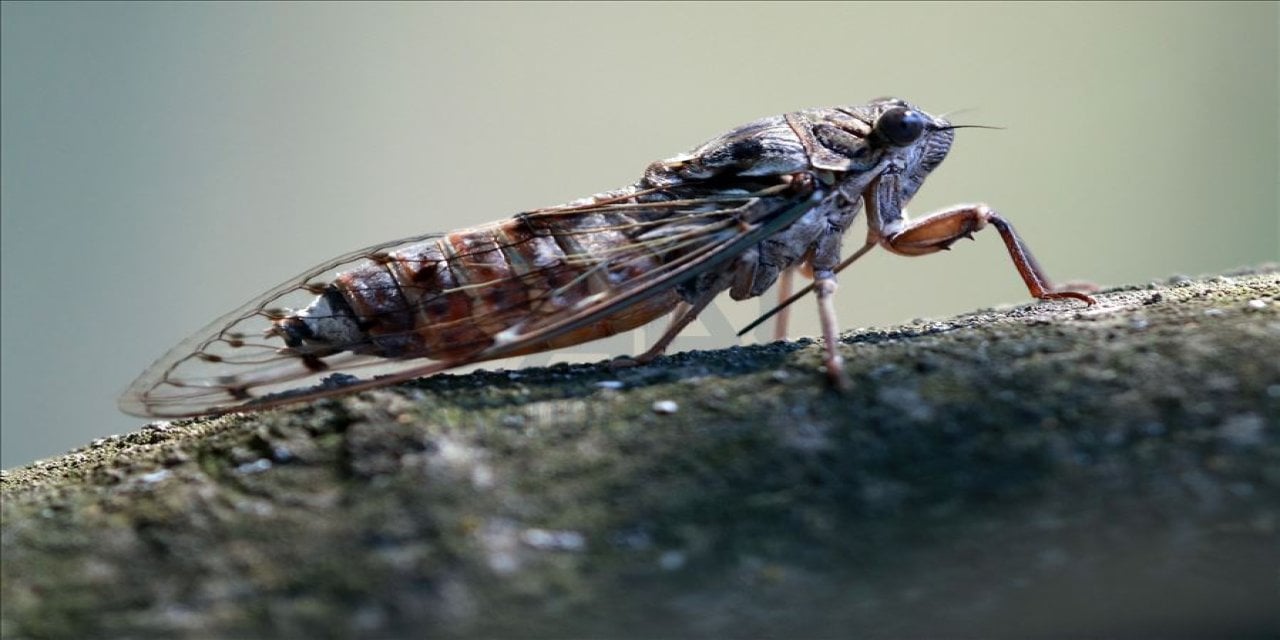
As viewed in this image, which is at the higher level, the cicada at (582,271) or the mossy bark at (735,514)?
the cicada at (582,271)

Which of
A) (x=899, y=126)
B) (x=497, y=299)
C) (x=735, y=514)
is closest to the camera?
(x=735, y=514)

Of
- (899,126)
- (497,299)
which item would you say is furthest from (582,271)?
(899,126)

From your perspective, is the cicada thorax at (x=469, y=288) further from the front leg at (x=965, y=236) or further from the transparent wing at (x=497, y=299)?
the front leg at (x=965, y=236)

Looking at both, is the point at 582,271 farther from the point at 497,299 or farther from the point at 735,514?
the point at 735,514

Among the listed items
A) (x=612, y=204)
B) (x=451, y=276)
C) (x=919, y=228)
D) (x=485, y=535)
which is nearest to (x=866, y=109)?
(x=919, y=228)

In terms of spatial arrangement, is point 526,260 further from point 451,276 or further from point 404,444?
point 404,444

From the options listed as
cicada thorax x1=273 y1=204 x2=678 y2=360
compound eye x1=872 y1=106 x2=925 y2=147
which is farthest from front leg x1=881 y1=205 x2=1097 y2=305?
cicada thorax x1=273 y1=204 x2=678 y2=360

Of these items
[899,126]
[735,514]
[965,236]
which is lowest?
[735,514]

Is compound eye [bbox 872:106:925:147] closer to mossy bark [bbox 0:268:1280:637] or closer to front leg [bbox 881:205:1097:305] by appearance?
front leg [bbox 881:205:1097:305]

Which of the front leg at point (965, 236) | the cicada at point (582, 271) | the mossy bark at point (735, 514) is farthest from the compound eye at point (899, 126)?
the mossy bark at point (735, 514)
